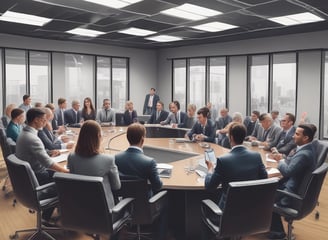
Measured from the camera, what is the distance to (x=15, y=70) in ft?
29.2

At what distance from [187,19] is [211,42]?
3635 millimetres

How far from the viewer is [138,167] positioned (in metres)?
2.62

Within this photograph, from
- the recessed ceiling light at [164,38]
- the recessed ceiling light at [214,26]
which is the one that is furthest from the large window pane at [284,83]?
the recessed ceiling light at [164,38]

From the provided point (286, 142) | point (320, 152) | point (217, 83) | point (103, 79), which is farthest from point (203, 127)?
point (103, 79)

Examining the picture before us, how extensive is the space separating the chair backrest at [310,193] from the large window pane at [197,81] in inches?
305

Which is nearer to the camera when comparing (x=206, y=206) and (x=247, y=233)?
(x=247, y=233)

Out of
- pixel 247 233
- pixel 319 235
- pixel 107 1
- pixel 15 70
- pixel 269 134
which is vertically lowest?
pixel 319 235

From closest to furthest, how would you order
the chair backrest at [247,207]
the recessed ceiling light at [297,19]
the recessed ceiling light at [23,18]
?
1. the chair backrest at [247,207]
2. the recessed ceiling light at [297,19]
3. the recessed ceiling light at [23,18]

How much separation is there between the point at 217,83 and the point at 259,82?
1384 millimetres

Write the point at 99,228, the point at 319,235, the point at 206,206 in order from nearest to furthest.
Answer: the point at 99,228
the point at 206,206
the point at 319,235

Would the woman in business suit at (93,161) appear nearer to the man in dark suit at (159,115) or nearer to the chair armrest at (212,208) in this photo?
the chair armrest at (212,208)

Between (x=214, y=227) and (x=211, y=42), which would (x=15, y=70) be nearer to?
(x=211, y=42)

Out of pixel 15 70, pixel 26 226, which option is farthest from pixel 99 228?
pixel 15 70

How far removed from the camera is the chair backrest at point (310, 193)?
2669 millimetres
